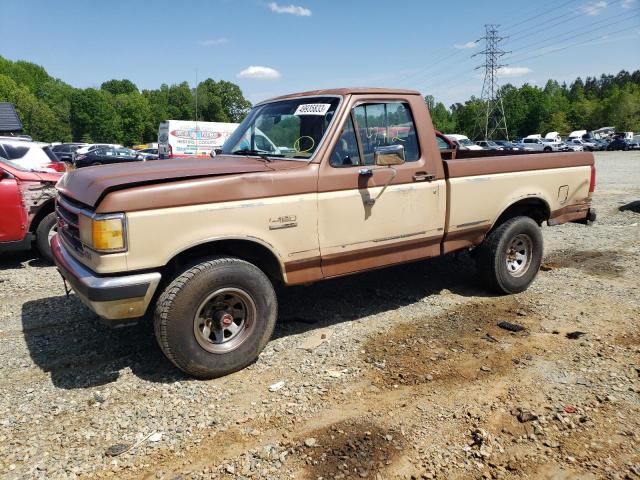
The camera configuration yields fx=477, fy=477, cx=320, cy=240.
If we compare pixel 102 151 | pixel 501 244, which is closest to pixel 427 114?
pixel 501 244

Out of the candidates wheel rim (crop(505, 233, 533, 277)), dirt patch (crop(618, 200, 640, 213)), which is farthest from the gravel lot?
dirt patch (crop(618, 200, 640, 213))

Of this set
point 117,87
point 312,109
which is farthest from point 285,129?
point 117,87

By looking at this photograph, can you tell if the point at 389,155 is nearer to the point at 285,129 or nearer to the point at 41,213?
the point at 285,129

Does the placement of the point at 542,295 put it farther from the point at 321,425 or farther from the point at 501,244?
the point at 321,425

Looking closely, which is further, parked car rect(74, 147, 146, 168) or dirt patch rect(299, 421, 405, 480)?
parked car rect(74, 147, 146, 168)

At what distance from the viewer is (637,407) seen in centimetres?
326

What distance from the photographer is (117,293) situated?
3230 millimetres

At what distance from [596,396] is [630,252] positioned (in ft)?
15.5

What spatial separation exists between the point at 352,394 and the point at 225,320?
3.72 ft

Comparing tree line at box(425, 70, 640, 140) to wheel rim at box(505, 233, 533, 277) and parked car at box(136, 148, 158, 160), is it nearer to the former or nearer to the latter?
parked car at box(136, 148, 158, 160)

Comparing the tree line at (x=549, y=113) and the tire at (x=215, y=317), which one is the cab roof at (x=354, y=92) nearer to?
the tire at (x=215, y=317)

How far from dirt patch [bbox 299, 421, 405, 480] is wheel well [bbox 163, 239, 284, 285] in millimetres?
1375

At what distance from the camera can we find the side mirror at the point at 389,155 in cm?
401

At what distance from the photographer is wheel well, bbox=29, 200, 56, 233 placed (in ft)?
22.3
